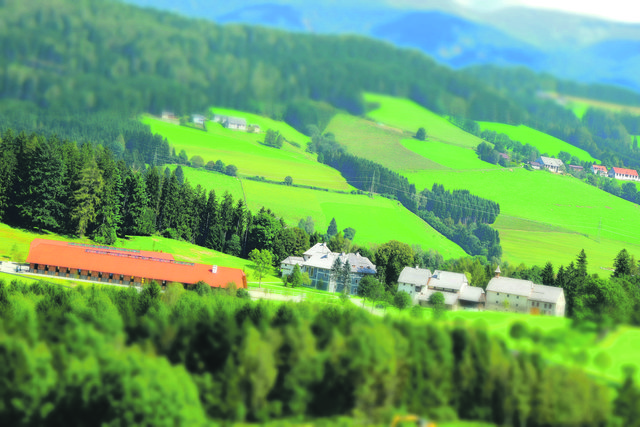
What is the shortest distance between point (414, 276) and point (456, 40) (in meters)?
18.7

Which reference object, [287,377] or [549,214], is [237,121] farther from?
[287,377]

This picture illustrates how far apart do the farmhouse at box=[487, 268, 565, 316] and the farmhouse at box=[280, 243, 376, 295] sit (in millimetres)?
16178

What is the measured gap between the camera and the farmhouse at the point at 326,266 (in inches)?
2680

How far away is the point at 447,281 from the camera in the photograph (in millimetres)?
58438

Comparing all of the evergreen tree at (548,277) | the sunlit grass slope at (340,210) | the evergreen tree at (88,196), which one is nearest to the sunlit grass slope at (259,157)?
the sunlit grass slope at (340,210)

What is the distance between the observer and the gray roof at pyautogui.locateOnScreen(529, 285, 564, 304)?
43094mm

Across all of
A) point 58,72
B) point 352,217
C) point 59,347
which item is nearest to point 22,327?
point 59,347

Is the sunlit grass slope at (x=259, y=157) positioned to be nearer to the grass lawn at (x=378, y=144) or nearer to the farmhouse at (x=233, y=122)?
the grass lawn at (x=378, y=144)

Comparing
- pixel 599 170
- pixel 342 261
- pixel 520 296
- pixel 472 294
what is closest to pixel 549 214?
pixel 599 170

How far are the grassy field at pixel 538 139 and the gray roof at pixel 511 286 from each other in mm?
13533

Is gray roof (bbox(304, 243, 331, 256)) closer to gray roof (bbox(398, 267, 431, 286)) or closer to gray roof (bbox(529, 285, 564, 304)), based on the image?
gray roof (bbox(398, 267, 431, 286))

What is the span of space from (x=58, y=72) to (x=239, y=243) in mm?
36037

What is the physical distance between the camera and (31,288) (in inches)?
1752

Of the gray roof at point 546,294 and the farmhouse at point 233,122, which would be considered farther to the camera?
the farmhouse at point 233,122
